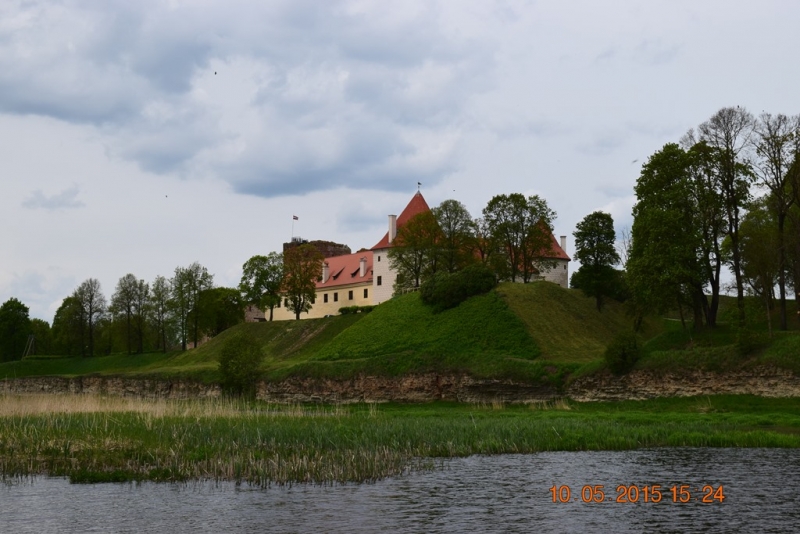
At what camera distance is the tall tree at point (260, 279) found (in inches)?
3949

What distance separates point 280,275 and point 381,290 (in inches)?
574

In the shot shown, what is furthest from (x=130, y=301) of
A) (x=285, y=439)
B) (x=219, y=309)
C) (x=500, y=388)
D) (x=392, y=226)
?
(x=285, y=439)

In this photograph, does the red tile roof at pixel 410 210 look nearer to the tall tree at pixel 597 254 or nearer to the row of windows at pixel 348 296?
the row of windows at pixel 348 296

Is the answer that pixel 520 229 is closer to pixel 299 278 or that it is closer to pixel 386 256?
pixel 386 256

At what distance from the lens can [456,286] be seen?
7125 cm

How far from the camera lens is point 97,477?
23062 mm

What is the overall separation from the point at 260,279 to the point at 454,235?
94.2 feet

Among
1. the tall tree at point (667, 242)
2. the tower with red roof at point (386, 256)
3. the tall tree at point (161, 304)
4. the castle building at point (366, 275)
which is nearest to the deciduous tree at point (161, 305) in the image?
the tall tree at point (161, 304)

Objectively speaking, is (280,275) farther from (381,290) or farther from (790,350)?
(790,350)

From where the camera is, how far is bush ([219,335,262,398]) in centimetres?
6209

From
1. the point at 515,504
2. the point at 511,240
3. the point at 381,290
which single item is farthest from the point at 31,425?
the point at 381,290

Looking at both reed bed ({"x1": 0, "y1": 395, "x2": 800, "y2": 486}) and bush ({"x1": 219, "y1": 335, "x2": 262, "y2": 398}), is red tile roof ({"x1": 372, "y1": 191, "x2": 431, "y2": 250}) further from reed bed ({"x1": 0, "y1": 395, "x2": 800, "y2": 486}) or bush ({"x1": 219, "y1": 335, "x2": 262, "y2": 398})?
reed bed ({"x1": 0, "y1": 395, "x2": 800, "y2": 486})

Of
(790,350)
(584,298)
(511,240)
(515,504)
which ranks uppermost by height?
(511,240)
